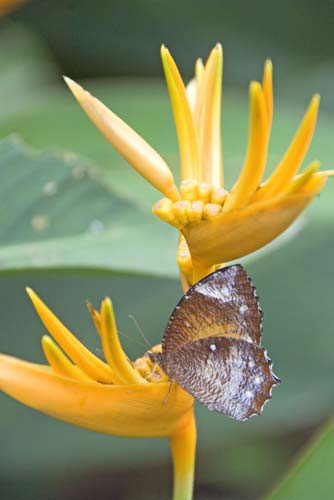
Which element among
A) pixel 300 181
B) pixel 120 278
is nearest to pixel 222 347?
pixel 300 181

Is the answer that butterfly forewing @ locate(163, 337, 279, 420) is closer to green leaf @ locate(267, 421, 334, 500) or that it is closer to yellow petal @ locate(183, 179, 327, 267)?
yellow petal @ locate(183, 179, 327, 267)

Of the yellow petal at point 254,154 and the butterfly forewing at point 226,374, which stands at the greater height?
the yellow petal at point 254,154

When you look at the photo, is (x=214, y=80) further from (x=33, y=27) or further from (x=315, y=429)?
(x=33, y=27)

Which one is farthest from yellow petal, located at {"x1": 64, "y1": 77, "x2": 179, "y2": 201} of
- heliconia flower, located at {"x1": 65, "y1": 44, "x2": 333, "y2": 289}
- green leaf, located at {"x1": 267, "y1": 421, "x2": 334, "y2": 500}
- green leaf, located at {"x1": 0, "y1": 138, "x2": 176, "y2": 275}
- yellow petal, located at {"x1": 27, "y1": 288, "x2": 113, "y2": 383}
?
green leaf, located at {"x1": 0, "y1": 138, "x2": 176, "y2": 275}

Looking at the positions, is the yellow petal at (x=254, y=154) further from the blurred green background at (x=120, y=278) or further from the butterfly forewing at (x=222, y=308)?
the blurred green background at (x=120, y=278)

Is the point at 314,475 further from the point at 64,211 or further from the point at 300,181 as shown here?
the point at 64,211

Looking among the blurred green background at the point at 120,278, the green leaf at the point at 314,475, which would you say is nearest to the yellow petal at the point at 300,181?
the green leaf at the point at 314,475
